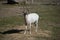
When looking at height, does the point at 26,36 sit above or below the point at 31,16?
below

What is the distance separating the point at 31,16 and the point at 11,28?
5.52 ft

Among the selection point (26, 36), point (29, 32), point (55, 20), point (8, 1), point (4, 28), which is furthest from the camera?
point (8, 1)

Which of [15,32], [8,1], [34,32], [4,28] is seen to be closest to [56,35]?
[34,32]

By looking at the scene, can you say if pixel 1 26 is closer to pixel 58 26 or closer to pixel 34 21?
pixel 34 21

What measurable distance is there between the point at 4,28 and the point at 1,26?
1.45ft

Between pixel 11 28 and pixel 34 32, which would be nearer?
pixel 34 32

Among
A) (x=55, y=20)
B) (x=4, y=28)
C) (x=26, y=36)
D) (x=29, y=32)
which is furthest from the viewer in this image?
(x=55, y=20)

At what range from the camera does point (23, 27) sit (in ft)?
34.9

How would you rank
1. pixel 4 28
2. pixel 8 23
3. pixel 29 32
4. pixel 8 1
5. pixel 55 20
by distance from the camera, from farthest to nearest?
pixel 8 1, pixel 55 20, pixel 8 23, pixel 4 28, pixel 29 32

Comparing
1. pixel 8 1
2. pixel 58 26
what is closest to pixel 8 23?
pixel 58 26

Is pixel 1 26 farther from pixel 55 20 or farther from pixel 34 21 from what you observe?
pixel 55 20

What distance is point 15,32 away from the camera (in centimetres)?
973

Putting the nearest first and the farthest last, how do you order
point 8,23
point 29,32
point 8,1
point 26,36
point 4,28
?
1. point 26,36
2. point 29,32
3. point 4,28
4. point 8,23
5. point 8,1

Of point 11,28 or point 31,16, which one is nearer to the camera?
point 31,16
